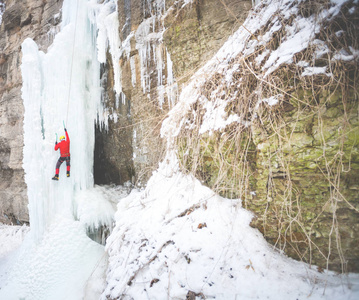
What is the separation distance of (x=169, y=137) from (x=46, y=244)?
12.3ft

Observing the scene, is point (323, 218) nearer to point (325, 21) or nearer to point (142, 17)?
point (325, 21)

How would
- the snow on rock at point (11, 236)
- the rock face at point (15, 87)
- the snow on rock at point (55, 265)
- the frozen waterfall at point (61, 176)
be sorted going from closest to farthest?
1. the snow on rock at point (55, 265)
2. the frozen waterfall at point (61, 176)
3. the snow on rock at point (11, 236)
4. the rock face at point (15, 87)

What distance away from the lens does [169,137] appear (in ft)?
5.85

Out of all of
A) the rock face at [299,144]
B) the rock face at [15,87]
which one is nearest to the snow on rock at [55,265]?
the rock face at [299,144]

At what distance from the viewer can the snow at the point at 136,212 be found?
104 cm

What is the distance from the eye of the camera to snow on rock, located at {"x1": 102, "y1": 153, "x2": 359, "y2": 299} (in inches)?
37.3

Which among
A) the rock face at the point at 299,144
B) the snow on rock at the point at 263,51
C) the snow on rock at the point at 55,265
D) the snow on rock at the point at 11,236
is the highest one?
the snow on rock at the point at 263,51

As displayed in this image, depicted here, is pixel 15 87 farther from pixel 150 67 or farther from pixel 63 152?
pixel 150 67

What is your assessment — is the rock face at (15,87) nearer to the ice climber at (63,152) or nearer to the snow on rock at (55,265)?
the snow on rock at (55,265)

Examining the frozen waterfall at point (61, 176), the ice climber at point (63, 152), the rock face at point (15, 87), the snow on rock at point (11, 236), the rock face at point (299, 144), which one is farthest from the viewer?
the rock face at point (15, 87)

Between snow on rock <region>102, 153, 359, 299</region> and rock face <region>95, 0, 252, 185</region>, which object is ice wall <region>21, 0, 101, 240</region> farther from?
snow on rock <region>102, 153, 359, 299</region>

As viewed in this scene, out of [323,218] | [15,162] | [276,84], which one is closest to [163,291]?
[323,218]

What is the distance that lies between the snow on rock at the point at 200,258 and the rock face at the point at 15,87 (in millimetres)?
7069

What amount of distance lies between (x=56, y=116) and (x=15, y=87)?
472 centimetres
